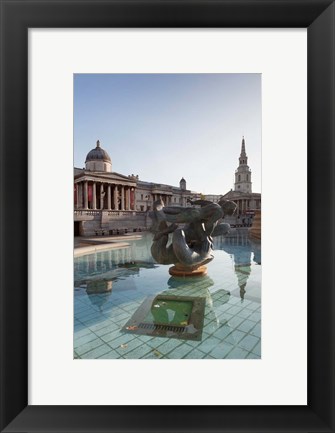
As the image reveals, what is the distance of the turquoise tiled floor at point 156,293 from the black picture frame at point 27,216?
16.1 inches

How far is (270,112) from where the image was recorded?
5.71 ft

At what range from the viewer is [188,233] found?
22.1 feet

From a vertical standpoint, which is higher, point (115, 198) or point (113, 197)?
point (113, 197)

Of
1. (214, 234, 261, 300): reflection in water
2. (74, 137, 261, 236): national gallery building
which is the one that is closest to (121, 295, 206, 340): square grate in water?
(214, 234, 261, 300): reflection in water

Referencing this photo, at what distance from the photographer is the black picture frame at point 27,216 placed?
1.51 m

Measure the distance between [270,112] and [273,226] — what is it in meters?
0.96

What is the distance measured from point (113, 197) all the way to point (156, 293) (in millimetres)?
24293

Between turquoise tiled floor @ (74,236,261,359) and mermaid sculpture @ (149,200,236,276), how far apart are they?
0.46 m

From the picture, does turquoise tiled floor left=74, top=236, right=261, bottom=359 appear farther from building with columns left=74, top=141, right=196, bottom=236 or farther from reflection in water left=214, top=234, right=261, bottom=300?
building with columns left=74, top=141, right=196, bottom=236

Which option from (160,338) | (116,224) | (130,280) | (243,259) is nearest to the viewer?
(160,338)

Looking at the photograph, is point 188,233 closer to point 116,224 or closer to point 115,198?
point 116,224

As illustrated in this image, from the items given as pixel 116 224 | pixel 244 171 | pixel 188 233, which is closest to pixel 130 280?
pixel 188 233

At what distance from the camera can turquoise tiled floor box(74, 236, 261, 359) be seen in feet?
6.89

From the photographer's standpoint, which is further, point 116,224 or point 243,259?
point 116,224
